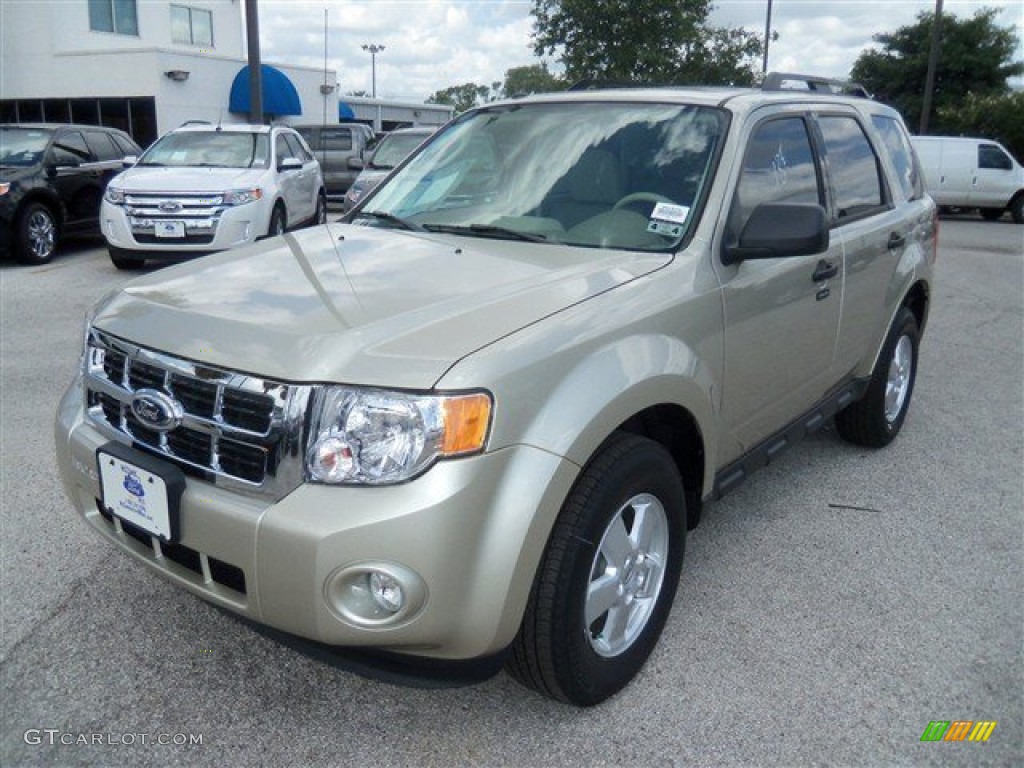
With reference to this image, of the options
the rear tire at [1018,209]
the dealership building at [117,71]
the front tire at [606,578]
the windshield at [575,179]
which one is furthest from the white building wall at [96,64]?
the front tire at [606,578]

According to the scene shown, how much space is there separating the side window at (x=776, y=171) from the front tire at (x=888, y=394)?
120 centimetres

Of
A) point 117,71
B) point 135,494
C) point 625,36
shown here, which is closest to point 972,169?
point 625,36

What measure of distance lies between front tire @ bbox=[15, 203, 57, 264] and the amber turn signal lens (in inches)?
410

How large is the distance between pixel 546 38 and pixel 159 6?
12165 mm

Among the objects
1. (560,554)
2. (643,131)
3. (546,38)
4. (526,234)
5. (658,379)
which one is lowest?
(560,554)

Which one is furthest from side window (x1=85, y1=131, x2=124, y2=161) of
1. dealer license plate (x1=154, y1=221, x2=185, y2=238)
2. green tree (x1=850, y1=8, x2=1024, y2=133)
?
green tree (x1=850, y1=8, x2=1024, y2=133)

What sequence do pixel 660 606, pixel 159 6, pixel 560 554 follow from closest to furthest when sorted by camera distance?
pixel 560 554, pixel 660 606, pixel 159 6

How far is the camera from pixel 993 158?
66.6 feet

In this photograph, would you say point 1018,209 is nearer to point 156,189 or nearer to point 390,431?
point 156,189

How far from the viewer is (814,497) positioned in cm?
428

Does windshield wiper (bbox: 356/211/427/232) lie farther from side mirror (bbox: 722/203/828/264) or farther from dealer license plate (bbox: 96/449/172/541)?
dealer license plate (bbox: 96/449/172/541)

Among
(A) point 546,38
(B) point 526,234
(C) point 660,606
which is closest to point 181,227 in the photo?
(B) point 526,234

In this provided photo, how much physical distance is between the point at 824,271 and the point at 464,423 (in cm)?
215

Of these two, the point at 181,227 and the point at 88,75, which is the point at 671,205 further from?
the point at 88,75
